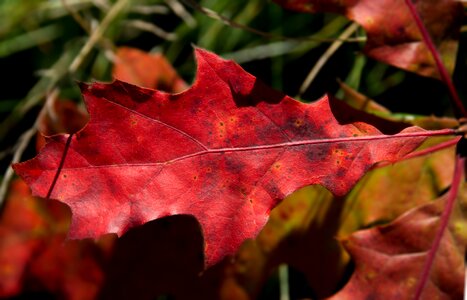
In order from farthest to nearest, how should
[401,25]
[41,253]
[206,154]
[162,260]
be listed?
[41,253]
[162,260]
[401,25]
[206,154]

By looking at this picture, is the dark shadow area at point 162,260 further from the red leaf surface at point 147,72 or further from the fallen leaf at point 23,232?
the red leaf surface at point 147,72

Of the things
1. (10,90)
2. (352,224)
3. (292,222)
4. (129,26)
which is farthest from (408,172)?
(10,90)

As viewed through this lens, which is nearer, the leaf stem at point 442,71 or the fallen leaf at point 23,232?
the leaf stem at point 442,71

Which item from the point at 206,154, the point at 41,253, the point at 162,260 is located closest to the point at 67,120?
the point at 41,253

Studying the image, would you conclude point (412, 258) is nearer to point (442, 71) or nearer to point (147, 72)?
point (442, 71)

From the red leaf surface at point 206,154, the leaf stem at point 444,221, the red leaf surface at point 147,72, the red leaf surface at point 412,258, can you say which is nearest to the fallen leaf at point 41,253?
the red leaf surface at point 147,72

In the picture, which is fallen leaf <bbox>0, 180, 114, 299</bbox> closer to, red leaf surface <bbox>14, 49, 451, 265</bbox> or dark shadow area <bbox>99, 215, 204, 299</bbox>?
dark shadow area <bbox>99, 215, 204, 299</bbox>
